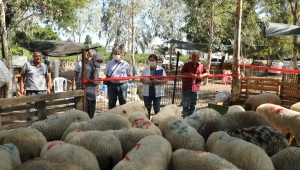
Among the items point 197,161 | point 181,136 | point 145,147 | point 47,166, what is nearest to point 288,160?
point 197,161

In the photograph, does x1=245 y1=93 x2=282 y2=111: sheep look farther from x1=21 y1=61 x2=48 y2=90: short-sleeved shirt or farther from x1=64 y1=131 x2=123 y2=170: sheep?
x1=64 y1=131 x2=123 y2=170: sheep

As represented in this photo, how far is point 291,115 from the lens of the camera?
18.1 ft

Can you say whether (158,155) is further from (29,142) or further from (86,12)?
(86,12)

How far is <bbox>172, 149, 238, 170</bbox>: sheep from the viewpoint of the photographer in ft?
8.65

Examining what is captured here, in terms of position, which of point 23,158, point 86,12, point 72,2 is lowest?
point 23,158

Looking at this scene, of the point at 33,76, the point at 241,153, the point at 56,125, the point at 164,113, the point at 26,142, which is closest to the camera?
the point at 241,153

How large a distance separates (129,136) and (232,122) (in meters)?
1.74

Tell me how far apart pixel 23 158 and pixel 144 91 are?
11.4ft

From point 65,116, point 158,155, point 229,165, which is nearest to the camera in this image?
point 229,165

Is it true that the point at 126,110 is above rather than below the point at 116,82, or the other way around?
below

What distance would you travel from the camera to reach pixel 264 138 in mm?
3604

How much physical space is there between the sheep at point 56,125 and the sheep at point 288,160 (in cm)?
292

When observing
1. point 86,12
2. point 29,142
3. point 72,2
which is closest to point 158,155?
point 29,142

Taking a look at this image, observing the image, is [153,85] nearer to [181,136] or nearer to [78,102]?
[78,102]
